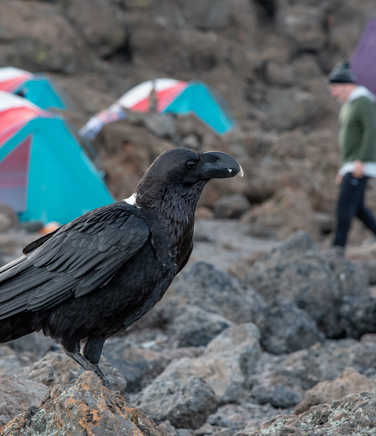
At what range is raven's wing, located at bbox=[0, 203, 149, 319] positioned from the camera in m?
2.38

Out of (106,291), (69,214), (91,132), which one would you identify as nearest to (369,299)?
(106,291)

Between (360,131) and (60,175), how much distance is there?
3.69 meters

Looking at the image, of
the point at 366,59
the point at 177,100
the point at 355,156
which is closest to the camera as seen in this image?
the point at 355,156

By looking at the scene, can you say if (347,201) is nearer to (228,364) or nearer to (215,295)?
(215,295)

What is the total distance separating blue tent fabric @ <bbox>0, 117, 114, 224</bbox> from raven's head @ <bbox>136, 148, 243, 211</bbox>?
6263 mm

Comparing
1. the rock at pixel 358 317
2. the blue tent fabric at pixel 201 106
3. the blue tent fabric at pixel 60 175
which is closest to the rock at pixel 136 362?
the rock at pixel 358 317

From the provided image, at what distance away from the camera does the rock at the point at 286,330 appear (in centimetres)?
457

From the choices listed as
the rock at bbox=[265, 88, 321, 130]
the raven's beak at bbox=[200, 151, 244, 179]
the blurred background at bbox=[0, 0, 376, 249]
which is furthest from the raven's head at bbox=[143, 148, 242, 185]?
the rock at bbox=[265, 88, 321, 130]

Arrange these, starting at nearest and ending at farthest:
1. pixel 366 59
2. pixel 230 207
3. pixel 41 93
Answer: pixel 230 207
pixel 41 93
pixel 366 59

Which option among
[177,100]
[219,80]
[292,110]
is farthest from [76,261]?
[292,110]

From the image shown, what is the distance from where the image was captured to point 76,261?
8.07 ft

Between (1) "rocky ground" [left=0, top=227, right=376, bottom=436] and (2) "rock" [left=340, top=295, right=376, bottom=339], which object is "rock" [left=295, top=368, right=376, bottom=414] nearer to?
(1) "rocky ground" [left=0, top=227, right=376, bottom=436]

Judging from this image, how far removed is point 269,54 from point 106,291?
86.2 ft

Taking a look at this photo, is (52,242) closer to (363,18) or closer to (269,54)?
(269,54)
